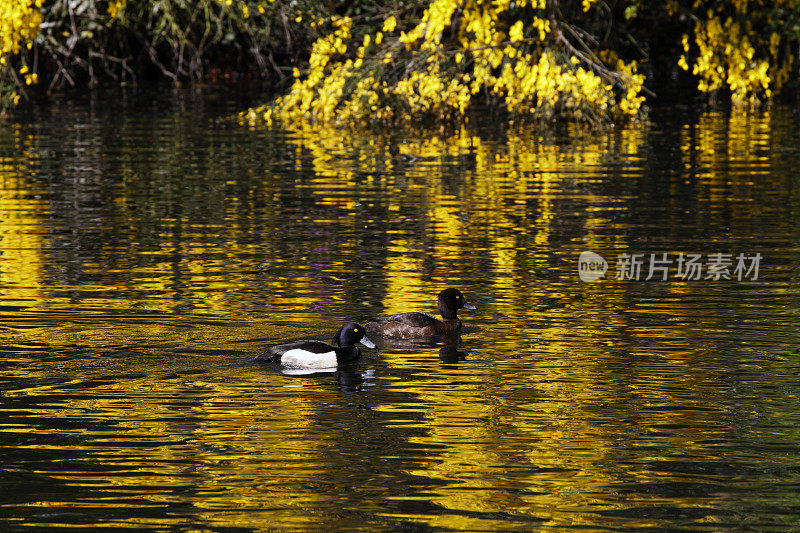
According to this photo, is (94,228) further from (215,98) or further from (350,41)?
(215,98)

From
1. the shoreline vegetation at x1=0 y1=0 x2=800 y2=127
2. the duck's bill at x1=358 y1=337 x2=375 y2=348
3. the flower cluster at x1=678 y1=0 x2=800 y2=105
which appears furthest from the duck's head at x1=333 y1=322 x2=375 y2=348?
the flower cluster at x1=678 y1=0 x2=800 y2=105

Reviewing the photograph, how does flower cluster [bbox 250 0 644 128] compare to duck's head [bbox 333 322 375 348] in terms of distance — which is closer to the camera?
duck's head [bbox 333 322 375 348]

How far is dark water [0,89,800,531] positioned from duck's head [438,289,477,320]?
237 mm

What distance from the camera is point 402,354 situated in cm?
1178

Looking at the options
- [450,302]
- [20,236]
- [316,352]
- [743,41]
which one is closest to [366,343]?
[316,352]

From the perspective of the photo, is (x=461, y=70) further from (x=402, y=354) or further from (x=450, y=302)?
(x=402, y=354)

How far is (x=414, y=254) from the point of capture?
15.9 meters

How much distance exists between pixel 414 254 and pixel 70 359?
5657 mm

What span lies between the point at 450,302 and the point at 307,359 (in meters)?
2.00

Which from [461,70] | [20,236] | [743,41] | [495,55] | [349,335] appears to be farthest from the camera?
[743,41]

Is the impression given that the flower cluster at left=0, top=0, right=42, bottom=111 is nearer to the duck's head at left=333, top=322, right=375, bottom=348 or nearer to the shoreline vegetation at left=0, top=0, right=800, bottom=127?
the shoreline vegetation at left=0, top=0, right=800, bottom=127

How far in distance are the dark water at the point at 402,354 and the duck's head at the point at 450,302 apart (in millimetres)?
237

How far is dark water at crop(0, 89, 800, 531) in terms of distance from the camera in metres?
8.09

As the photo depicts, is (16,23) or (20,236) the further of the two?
(16,23)
